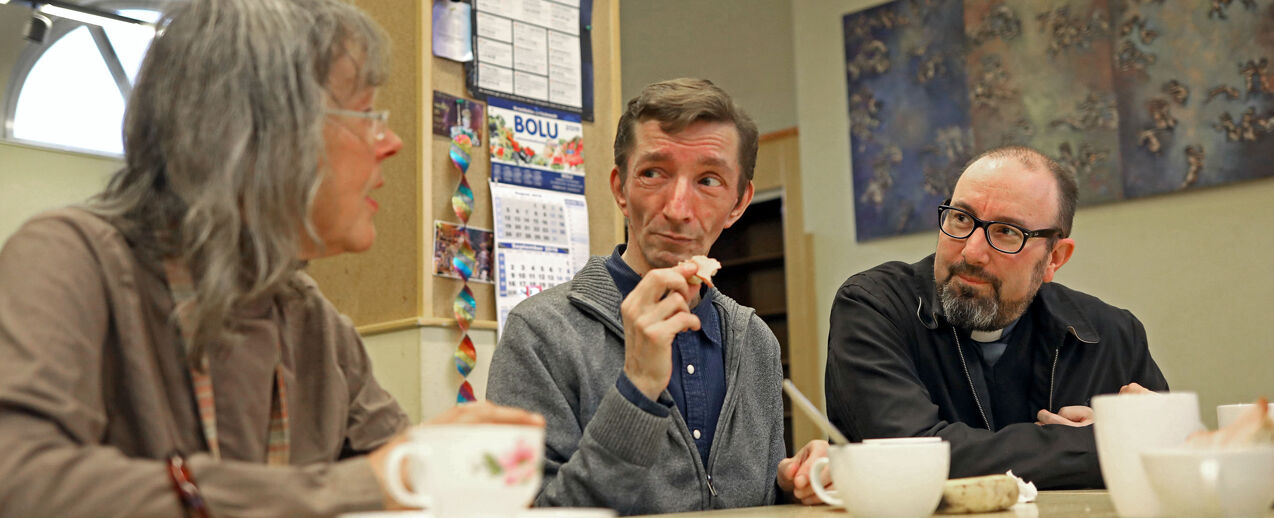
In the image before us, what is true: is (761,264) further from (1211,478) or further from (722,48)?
(1211,478)

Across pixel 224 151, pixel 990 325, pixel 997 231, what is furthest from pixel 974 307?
pixel 224 151

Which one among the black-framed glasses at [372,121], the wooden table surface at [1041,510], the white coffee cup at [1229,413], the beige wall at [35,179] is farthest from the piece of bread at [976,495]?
the beige wall at [35,179]

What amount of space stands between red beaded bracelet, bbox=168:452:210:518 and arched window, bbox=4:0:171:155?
5598mm

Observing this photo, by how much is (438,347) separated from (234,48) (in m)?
1.50

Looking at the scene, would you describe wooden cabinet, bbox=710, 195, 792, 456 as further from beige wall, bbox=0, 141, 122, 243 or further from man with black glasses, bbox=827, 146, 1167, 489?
man with black glasses, bbox=827, 146, 1167, 489

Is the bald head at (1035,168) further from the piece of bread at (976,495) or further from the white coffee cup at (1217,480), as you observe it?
the white coffee cup at (1217,480)

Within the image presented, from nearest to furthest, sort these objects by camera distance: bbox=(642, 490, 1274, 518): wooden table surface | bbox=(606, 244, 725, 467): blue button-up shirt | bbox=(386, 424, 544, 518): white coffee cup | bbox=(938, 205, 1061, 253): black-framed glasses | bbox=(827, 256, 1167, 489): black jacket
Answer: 1. bbox=(386, 424, 544, 518): white coffee cup
2. bbox=(642, 490, 1274, 518): wooden table surface
3. bbox=(606, 244, 725, 467): blue button-up shirt
4. bbox=(827, 256, 1167, 489): black jacket
5. bbox=(938, 205, 1061, 253): black-framed glasses

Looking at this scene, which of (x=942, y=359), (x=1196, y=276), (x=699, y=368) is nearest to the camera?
(x=699, y=368)

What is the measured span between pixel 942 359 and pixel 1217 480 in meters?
1.29

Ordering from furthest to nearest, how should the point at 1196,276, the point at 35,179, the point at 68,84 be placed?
1. the point at 68,84
2. the point at 35,179
3. the point at 1196,276

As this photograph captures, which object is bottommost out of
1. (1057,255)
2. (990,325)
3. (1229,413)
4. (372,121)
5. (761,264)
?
(1229,413)

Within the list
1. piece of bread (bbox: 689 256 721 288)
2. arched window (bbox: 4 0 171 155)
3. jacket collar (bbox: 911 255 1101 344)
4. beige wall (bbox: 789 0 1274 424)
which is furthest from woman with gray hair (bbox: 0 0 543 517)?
arched window (bbox: 4 0 171 155)

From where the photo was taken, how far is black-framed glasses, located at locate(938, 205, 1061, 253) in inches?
87.3

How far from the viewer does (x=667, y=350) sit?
4.62ft
